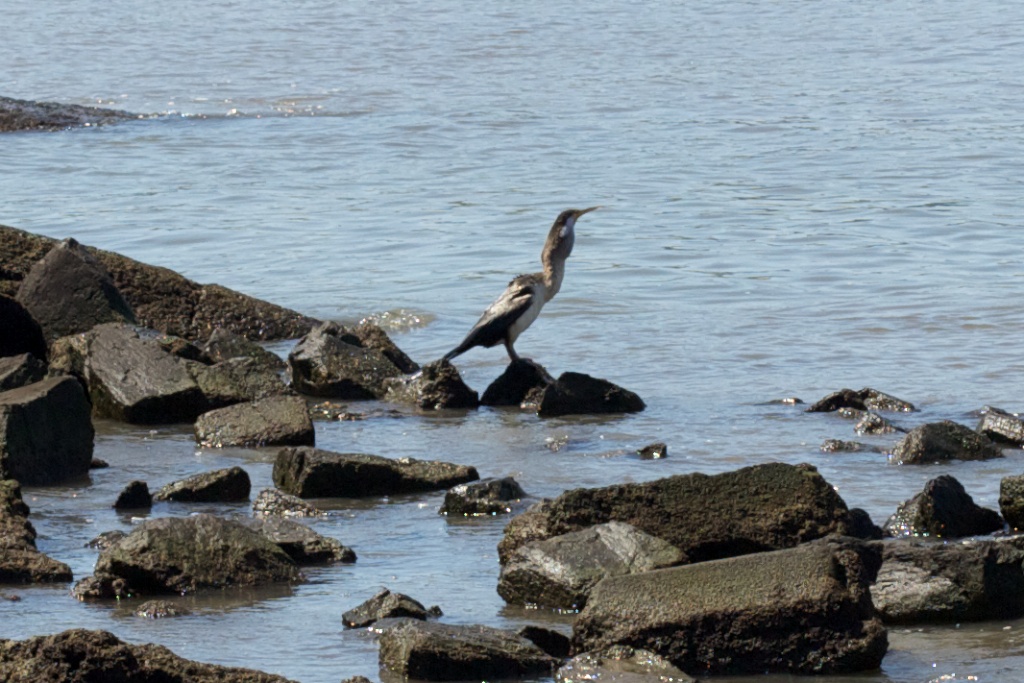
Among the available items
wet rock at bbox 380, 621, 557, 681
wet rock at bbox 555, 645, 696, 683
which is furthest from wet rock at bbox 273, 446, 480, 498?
wet rock at bbox 555, 645, 696, 683

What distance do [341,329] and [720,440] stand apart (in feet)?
8.81

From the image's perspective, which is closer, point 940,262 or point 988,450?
point 988,450

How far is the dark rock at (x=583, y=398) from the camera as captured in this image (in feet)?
30.3

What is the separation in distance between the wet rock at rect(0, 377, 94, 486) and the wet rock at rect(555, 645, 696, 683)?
320cm

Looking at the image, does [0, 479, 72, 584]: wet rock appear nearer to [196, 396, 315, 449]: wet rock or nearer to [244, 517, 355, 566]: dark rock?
[244, 517, 355, 566]: dark rock

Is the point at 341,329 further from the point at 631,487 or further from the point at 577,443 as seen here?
the point at 631,487

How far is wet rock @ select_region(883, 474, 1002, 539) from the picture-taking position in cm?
626

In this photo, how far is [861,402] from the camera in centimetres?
908

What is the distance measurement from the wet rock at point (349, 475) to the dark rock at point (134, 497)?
584mm

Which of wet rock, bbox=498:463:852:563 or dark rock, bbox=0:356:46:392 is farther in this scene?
dark rock, bbox=0:356:46:392

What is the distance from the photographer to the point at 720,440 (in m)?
8.55

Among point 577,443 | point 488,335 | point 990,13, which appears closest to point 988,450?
point 577,443

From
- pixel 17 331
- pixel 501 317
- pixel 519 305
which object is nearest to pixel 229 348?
pixel 17 331

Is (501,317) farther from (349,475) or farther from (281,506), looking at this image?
(281,506)
